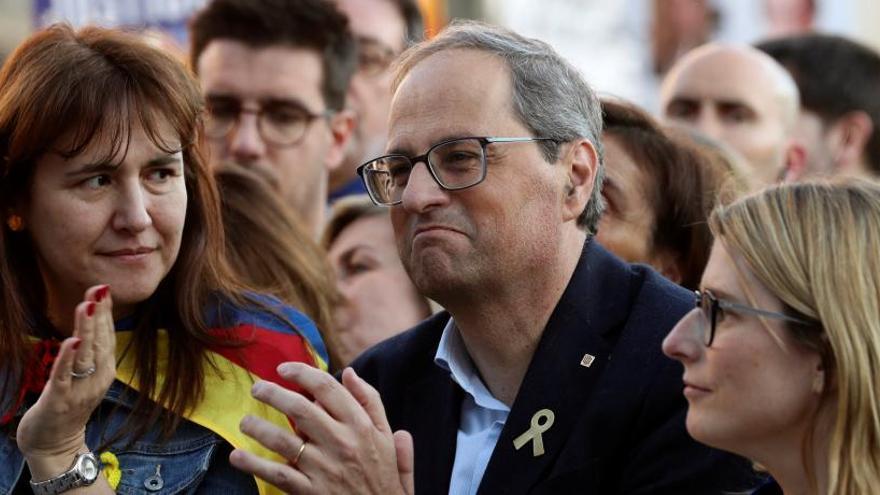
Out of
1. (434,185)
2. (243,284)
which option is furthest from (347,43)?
(434,185)

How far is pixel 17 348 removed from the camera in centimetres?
418

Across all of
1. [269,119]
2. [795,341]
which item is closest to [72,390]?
[795,341]

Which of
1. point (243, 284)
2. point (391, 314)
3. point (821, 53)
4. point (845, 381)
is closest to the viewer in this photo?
point (845, 381)

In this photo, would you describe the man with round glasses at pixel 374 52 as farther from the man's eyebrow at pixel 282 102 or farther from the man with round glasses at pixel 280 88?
the man's eyebrow at pixel 282 102

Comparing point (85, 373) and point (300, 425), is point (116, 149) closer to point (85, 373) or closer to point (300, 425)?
point (85, 373)

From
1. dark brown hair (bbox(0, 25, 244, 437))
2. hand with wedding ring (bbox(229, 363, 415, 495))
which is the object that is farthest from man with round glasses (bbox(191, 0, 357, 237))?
hand with wedding ring (bbox(229, 363, 415, 495))

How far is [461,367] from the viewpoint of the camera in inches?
166

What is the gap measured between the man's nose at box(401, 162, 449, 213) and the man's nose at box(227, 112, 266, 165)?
2.34m

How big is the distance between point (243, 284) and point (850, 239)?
2.02 metres

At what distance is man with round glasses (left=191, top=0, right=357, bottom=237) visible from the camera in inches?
251

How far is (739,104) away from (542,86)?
121 inches

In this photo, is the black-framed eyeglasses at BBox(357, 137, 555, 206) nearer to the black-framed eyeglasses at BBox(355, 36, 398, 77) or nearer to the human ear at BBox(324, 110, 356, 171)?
the human ear at BBox(324, 110, 356, 171)

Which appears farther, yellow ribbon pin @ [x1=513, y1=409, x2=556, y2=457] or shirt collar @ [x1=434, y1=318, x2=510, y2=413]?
shirt collar @ [x1=434, y1=318, x2=510, y2=413]

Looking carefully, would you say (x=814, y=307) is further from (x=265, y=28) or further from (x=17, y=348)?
(x=265, y=28)
